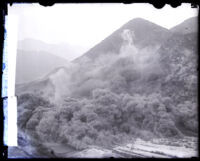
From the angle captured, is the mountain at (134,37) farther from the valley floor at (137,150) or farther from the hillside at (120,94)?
the valley floor at (137,150)

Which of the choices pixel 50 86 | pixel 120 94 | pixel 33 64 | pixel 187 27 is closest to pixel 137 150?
pixel 120 94

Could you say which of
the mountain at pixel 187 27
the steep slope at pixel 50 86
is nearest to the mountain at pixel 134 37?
the mountain at pixel 187 27

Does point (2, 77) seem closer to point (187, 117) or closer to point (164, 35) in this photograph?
point (187, 117)

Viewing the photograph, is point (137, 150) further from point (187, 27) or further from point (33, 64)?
point (187, 27)

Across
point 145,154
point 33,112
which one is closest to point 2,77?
point 145,154

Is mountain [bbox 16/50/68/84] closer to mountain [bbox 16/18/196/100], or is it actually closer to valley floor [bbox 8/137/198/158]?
mountain [bbox 16/18/196/100]

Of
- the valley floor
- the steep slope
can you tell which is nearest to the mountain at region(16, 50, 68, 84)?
the steep slope
